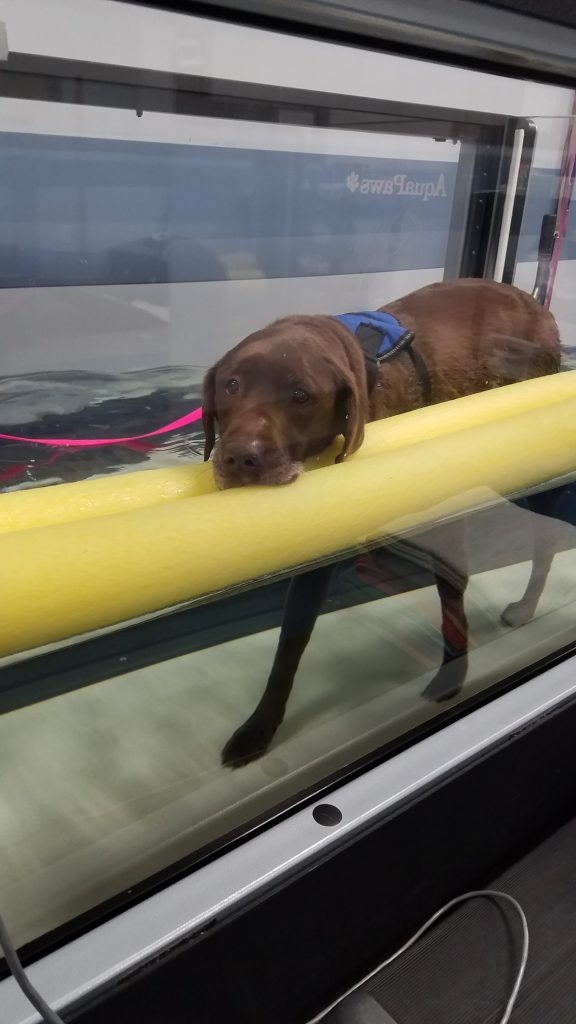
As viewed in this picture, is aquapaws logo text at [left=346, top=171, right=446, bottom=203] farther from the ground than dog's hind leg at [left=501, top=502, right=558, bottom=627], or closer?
farther from the ground

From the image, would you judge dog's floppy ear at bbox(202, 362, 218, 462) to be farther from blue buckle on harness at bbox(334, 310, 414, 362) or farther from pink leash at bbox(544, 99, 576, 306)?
pink leash at bbox(544, 99, 576, 306)

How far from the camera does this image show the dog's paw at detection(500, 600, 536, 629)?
1371 mm

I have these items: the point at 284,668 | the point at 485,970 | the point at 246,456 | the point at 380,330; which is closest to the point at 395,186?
the point at 380,330

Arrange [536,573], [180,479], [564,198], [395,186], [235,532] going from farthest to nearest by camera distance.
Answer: [564,198] → [536,573] → [395,186] → [180,479] → [235,532]

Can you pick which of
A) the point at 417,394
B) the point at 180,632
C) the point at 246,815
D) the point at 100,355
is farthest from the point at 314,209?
the point at 246,815

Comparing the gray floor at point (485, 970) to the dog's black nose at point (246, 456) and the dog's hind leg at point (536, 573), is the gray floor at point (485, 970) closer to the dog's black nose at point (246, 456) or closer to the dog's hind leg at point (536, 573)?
the dog's hind leg at point (536, 573)

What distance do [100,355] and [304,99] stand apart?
0.58m

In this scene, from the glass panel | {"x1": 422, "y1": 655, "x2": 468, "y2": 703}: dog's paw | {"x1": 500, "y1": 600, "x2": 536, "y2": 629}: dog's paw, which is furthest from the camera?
{"x1": 500, "y1": 600, "x2": 536, "y2": 629}: dog's paw

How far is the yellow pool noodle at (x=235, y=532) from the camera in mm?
727

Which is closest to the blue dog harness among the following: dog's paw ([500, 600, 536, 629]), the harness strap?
the harness strap

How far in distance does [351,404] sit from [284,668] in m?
0.43

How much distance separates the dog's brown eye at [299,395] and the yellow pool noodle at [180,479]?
0.08 m

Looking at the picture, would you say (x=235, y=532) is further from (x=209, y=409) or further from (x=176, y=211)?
Result: (x=176, y=211)

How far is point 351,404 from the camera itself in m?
1.03
